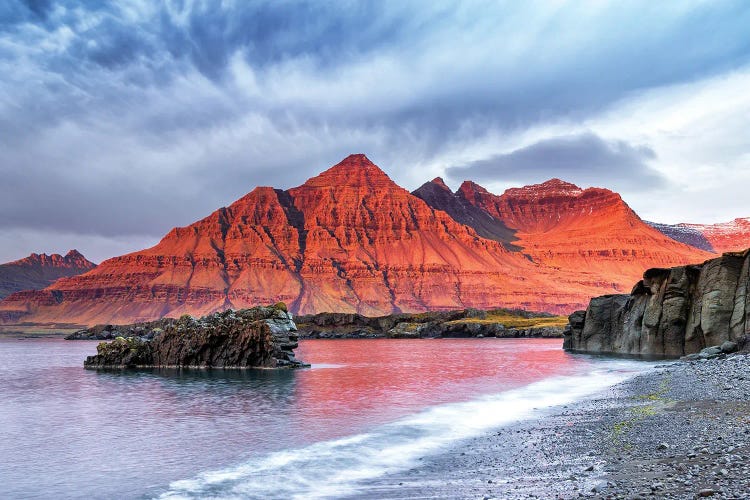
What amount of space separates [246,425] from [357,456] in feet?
35.8

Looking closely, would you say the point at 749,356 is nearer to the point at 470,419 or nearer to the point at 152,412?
the point at 470,419

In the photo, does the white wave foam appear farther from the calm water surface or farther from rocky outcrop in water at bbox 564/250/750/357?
rocky outcrop in water at bbox 564/250/750/357

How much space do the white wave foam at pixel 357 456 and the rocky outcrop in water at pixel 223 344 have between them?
34801 mm

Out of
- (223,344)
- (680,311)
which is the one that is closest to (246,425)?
(223,344)

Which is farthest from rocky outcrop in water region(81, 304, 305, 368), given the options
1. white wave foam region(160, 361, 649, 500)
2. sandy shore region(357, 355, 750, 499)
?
sandy shore region(357, 355, 750, 499)

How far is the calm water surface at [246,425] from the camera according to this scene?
2100 cm

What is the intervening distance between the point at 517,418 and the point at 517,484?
1563 centimetres

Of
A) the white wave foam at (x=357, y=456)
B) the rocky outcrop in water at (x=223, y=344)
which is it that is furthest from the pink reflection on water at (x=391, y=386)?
the rocky outcrop in water at (x=223, y=344)

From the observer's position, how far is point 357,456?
23.8 meters

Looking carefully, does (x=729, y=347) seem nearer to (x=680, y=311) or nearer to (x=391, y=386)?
(x=680, y=311)

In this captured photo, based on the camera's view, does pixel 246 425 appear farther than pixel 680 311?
No

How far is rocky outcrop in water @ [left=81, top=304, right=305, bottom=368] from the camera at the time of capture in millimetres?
69375

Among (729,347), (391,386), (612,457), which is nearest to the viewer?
(612,457)

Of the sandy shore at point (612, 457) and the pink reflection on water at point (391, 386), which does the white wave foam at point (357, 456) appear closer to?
the sandy shore at point (612, 457)
